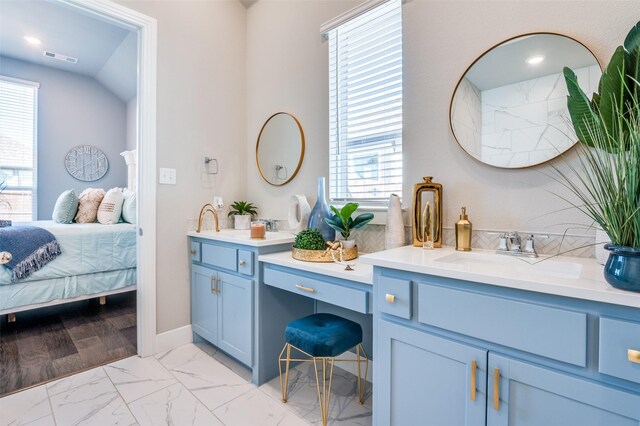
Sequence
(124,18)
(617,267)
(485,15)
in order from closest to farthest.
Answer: (617,267) → (485,15) → (124,18)

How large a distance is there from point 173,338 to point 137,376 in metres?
0.39

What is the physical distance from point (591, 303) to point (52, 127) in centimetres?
624

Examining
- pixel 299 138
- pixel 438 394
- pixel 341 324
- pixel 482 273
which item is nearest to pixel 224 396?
pixel 341 324

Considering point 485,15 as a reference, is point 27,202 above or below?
below

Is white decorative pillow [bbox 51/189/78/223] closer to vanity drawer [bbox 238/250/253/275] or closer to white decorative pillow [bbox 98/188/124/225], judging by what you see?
white decorative pillow [bbox 98/188/124/225]

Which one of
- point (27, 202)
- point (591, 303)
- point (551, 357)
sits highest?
point (27, 202)

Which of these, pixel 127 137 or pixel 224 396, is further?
pixel 127 137

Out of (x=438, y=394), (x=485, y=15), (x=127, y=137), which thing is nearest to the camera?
(x=438, y=394)

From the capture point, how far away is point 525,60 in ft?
4.53

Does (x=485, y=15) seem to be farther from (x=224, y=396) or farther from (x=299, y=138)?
(x=224, y=396)

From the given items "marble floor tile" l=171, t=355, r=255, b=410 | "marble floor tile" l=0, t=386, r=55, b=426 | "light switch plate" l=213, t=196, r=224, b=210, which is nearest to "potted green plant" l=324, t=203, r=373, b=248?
"marble floor tile" l=171, t=355, r=255, b=410

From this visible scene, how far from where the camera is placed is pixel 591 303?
2.66 ft

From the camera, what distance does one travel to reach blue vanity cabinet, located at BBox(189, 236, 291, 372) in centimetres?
188

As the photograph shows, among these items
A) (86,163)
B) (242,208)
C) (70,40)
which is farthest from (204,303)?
(86,163)
